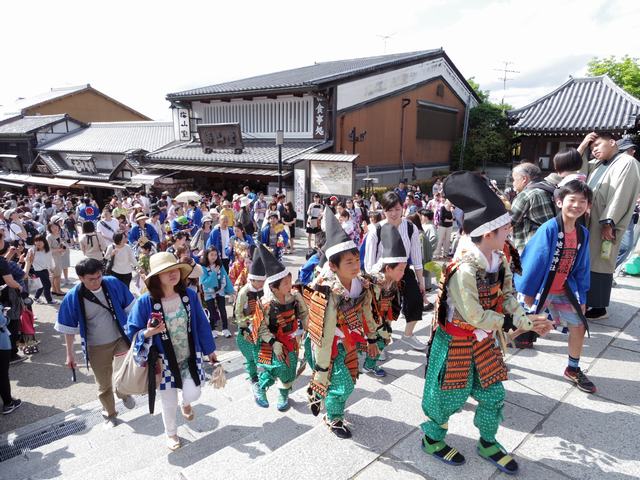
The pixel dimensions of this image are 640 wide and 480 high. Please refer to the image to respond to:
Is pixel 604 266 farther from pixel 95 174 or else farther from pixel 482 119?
pixel 95 174

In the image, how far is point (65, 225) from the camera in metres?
14.0

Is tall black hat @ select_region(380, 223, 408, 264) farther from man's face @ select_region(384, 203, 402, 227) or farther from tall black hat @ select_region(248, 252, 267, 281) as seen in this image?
tall black hat @ select_region(248, 252, 267, 281)

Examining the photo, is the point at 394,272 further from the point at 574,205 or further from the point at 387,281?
the point at 574,205

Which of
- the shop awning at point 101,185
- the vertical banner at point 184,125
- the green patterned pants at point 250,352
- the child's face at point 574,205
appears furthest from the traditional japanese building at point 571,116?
the shop awning at point 101,185

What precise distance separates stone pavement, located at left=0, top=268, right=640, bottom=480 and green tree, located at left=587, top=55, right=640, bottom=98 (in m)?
29.5

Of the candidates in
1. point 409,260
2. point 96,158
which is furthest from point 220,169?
point 409,260

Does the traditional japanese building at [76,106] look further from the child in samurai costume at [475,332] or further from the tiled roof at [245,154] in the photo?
the child in samurai costume at [475,332]

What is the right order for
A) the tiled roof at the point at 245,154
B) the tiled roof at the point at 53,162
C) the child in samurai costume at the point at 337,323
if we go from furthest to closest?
the tiled roof at the point at 53,162 < the tiled roof at the point at 245,154 < the child in samurai costume at the point at 337,323

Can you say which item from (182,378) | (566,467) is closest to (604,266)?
(566,467)

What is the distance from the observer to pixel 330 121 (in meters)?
16.6

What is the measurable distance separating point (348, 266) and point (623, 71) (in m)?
34.4

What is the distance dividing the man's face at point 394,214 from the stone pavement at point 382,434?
5.63ft

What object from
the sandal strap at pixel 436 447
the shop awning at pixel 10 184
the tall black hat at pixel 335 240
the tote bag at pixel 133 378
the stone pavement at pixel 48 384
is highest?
the tall black hat at pixel 335 240

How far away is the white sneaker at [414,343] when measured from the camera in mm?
5094
